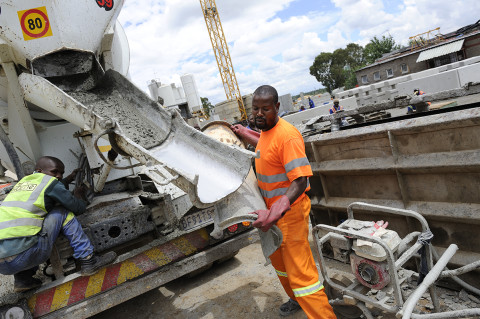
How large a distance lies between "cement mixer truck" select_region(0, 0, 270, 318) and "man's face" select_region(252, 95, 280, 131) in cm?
29

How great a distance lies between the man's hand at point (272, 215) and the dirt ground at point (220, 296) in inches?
44.9

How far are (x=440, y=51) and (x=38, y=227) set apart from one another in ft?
104

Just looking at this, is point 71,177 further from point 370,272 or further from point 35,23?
point 370,272

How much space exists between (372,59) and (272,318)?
49.8 metres

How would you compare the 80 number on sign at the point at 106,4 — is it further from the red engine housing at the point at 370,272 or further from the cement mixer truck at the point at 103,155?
the red engine housing at the point at 370,272

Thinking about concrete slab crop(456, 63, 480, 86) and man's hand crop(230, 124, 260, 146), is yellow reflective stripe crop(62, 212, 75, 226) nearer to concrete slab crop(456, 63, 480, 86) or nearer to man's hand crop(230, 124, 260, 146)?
man's hand crop(230, 124, 260, 146)

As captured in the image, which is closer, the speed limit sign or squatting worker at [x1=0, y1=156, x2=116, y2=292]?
squatting worker at [x1=0, y1=156, x2=116, y2=292]

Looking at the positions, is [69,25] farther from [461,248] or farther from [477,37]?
[477,37]

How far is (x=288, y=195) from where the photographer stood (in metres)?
2.21

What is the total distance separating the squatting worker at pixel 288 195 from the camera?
2.23 m

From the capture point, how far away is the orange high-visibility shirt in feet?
7.44

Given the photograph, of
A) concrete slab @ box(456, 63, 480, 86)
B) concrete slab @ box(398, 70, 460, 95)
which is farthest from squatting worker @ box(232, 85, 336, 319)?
concrete slab @ box(456, 63, 480, 86)

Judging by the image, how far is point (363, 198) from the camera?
3.06m

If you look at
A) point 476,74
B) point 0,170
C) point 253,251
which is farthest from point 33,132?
point 476,74
